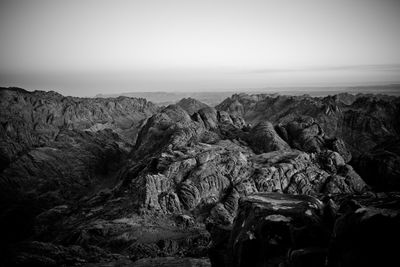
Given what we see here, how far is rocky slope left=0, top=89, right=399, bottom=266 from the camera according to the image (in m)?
32.0

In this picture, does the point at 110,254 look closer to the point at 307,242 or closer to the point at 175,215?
the point at 175,215

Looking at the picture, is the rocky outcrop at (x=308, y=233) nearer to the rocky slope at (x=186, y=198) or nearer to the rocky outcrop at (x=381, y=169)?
the rocky slope at (x=186, y=198)

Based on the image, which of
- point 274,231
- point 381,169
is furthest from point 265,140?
point 274,231

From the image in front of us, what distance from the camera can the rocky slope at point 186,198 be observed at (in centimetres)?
3203

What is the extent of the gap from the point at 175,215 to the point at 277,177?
1095 inches

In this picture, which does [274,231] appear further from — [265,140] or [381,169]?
[265,140]

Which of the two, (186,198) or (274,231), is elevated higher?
(274,231)

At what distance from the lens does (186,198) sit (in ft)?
258

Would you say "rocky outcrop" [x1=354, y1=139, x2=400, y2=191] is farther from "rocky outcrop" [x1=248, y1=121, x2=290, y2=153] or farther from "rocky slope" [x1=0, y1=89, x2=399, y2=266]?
"rocky outcrop" [x1=248, y1=121, x2=290, y2=153]

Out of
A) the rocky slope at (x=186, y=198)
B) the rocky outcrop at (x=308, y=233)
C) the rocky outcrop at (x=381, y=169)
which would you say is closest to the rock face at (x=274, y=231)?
the rocky outcrop at (x=308, y=233)

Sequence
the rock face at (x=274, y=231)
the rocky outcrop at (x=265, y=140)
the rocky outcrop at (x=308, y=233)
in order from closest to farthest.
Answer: the rocky outcrop at (x=308, y=233), the rock face at (x=274, y=231), the rocky outcrop at (x=265, y=140)

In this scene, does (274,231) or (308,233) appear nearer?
(308,233)

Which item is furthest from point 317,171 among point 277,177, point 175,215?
point 175,215

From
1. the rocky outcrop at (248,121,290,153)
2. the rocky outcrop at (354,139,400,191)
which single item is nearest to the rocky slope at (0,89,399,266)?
the rocky outcrop at (248,121,290,153)
